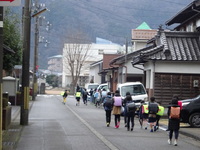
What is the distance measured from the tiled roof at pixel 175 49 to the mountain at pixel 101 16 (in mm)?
101351

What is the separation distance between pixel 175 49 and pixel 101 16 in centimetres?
13078

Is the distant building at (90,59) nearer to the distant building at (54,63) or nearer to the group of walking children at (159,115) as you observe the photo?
the distant building at (54,63)

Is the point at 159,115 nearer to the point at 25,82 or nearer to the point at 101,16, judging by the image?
the point at 25,82

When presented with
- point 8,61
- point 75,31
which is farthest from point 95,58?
point 8,61

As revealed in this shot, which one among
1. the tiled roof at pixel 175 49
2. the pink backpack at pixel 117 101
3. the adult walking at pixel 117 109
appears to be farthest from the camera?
the tiled roof at pixel 175 49

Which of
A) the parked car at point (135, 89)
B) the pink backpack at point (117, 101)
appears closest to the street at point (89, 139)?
the pink backpack at point (117, 101)

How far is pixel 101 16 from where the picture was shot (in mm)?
159375

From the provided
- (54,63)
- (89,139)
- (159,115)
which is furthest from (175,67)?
(54,63)

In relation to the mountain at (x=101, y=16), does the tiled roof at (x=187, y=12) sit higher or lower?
lower

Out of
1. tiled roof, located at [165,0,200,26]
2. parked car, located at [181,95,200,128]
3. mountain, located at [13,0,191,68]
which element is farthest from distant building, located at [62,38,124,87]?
parked car, located at [181,95,200,128]

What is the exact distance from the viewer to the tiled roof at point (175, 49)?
96.7ft

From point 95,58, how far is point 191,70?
6487 centimetres

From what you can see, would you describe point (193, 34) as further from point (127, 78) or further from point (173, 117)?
point (173, 117)

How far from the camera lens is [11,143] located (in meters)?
14.0
